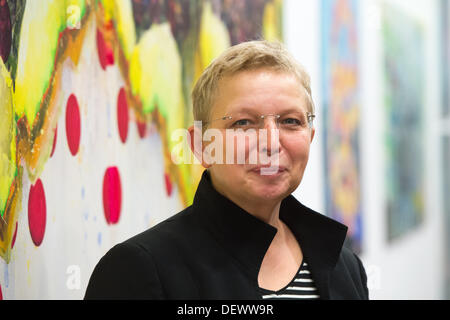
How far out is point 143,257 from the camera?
1310mm

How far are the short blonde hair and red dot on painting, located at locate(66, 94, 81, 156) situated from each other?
470 mm

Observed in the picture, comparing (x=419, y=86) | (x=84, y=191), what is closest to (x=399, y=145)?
(x=419, y=86)

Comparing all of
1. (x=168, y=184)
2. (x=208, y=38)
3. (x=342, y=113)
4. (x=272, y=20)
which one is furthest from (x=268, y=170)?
(x=342, y=113)

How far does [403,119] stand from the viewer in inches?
225

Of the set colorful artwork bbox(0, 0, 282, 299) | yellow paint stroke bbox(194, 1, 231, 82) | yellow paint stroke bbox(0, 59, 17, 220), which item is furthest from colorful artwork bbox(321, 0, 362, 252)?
yellow paint stroke bbox(0, 59, 17, 220)

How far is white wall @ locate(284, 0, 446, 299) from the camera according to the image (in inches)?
148

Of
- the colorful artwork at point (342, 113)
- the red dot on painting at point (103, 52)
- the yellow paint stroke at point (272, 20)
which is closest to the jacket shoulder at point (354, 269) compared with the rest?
the red dot on painting at point (103, 52)

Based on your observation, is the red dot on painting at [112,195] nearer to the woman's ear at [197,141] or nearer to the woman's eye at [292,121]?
the woman's ear at [197,141]

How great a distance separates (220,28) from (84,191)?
45.9 inches

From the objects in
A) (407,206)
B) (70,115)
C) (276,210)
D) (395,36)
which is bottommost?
(407,206)

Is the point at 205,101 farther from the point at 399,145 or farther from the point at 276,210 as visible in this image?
the point at 399,145

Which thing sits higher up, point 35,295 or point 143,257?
point 143,257

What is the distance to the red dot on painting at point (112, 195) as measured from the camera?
2.02m

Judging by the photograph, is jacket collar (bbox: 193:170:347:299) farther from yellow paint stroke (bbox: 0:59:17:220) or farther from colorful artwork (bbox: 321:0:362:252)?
colorful artwork (bbox: 321:0:362:252)
